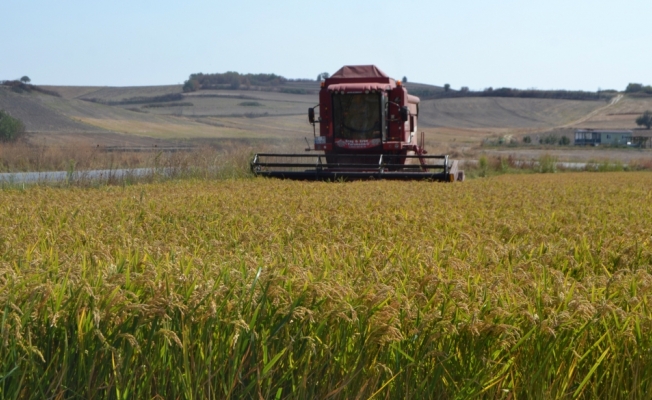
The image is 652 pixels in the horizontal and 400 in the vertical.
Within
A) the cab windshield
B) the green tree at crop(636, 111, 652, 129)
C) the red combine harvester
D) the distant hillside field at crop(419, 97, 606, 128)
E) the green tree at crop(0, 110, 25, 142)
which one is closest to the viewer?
the red combine harvester

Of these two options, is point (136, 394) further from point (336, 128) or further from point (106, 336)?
point (336, 128)

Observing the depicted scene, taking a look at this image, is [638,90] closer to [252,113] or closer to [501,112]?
[501,112]

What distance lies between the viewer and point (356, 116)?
1941 centimetres

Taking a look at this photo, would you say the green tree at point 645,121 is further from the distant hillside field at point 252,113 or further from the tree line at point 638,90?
the tree line at point 638,90

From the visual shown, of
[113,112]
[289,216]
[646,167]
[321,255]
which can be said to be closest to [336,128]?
[289,216]

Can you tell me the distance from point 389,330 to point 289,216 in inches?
156

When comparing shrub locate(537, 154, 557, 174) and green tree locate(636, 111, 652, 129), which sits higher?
green tree locate(636, 111, 652, 129)

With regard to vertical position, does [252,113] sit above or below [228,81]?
below

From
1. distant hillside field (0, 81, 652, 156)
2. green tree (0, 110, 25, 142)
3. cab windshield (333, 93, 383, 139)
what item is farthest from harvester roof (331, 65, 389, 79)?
distant hillside field (0, 81, 652, 156)

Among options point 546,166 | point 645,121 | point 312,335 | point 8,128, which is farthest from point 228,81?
point 312,335

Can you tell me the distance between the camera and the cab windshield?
1927 cm

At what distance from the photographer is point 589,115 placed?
112875mm

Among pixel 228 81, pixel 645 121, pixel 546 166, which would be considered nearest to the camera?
pixel 546 166

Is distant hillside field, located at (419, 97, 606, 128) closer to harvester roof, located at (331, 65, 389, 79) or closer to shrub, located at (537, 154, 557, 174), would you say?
shrub, located at (537, 154, 557, 174)
